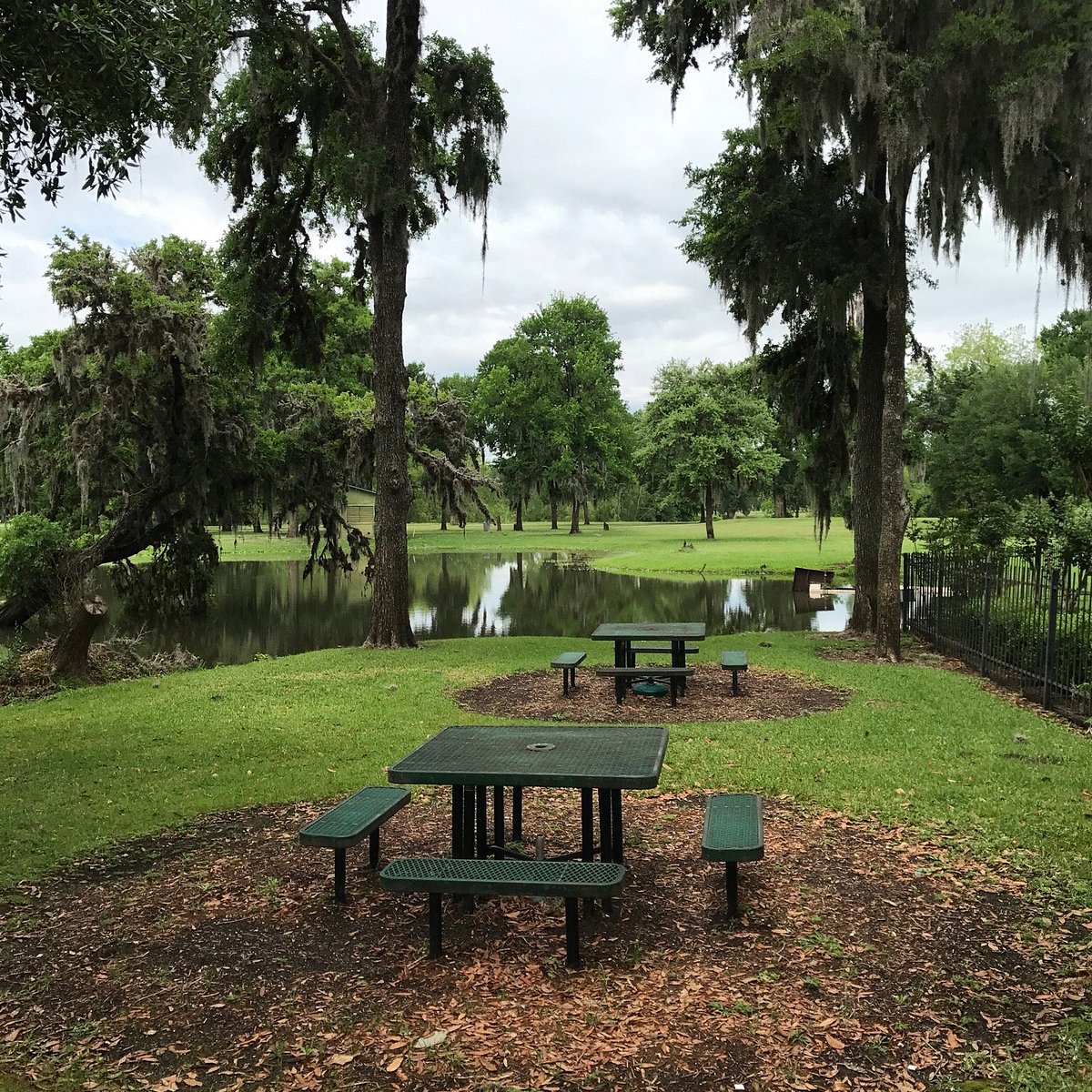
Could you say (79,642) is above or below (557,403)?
below

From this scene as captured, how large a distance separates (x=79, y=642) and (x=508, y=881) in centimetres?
1089

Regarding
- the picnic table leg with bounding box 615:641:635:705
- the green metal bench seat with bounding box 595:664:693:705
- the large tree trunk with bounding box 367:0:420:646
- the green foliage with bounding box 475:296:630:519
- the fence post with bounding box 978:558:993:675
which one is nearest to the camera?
the green metal bench seat with bounding box 595:664:693:705

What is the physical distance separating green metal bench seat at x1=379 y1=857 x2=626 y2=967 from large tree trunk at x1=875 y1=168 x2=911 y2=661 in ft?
33.5

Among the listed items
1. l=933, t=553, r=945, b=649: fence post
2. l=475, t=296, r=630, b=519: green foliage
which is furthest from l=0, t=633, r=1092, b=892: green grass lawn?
l=475, t=296, r=630, b=519: green foliage

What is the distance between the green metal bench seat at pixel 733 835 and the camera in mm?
4379

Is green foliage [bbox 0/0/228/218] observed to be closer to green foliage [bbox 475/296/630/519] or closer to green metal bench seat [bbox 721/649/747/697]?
green metal bench seat [bbox 721/649/747/697]

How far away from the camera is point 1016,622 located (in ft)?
38.0

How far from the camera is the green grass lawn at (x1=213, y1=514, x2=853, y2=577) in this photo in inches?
1496

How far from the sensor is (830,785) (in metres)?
6.92

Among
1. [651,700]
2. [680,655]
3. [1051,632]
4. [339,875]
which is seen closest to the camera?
[339,875]

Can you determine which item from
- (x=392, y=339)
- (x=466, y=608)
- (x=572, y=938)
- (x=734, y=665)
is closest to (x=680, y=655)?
(x=734, y=665)

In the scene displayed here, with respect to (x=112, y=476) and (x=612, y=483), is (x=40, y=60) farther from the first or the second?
(x=612, y=483)

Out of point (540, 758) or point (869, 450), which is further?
point (869, 450)

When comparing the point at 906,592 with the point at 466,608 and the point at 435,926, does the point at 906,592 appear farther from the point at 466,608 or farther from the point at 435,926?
the point at 435,926
